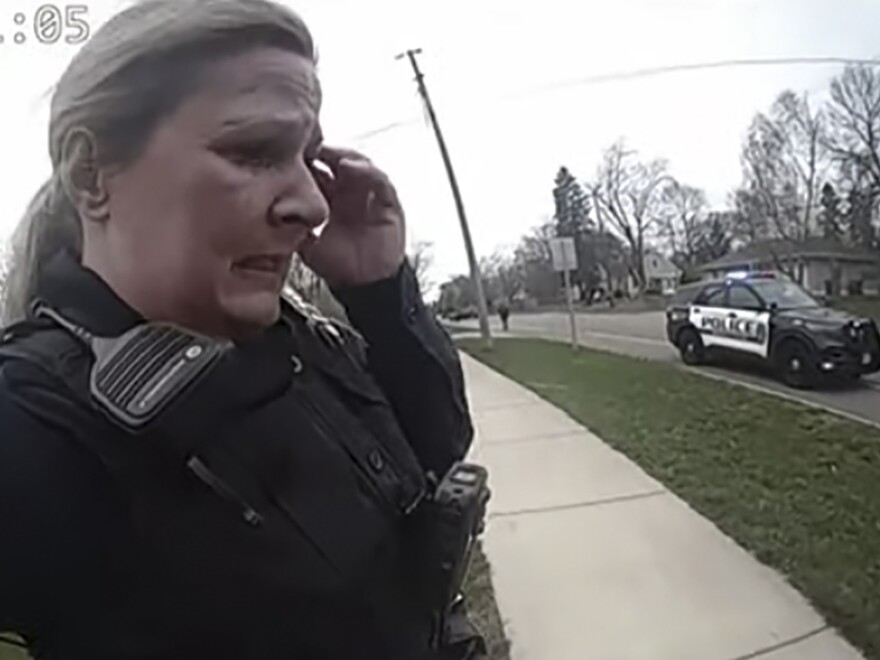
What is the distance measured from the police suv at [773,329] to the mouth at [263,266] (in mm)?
840

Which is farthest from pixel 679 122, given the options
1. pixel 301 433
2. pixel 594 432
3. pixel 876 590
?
pixel 301 433

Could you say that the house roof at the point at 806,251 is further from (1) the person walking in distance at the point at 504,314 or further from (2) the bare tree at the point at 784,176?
(1) the person walking in distance at the point at 504,314

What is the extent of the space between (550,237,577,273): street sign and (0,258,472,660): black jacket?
2.08 ft

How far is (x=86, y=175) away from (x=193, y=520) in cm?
10

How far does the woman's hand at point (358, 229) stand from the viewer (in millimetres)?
344

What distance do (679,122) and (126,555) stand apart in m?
0.89

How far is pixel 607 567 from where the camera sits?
1.27 metres

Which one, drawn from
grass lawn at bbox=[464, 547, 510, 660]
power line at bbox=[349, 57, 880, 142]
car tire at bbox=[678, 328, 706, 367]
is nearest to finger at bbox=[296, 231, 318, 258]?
power line at bbox=[349, 57, 880, 142]

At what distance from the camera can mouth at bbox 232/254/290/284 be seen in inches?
10.3

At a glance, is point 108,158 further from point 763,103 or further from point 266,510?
point 763,103

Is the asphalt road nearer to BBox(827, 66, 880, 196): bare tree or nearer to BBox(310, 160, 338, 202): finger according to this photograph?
BBox(827, 66, 880, 196): bare tree

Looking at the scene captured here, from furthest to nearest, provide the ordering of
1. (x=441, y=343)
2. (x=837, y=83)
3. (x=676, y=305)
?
(x=676, y=305)
(x=837, y=83)
(x=441, y=343)

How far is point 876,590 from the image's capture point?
1.08 m

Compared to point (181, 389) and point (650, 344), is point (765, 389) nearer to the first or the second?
point (650, 344)
